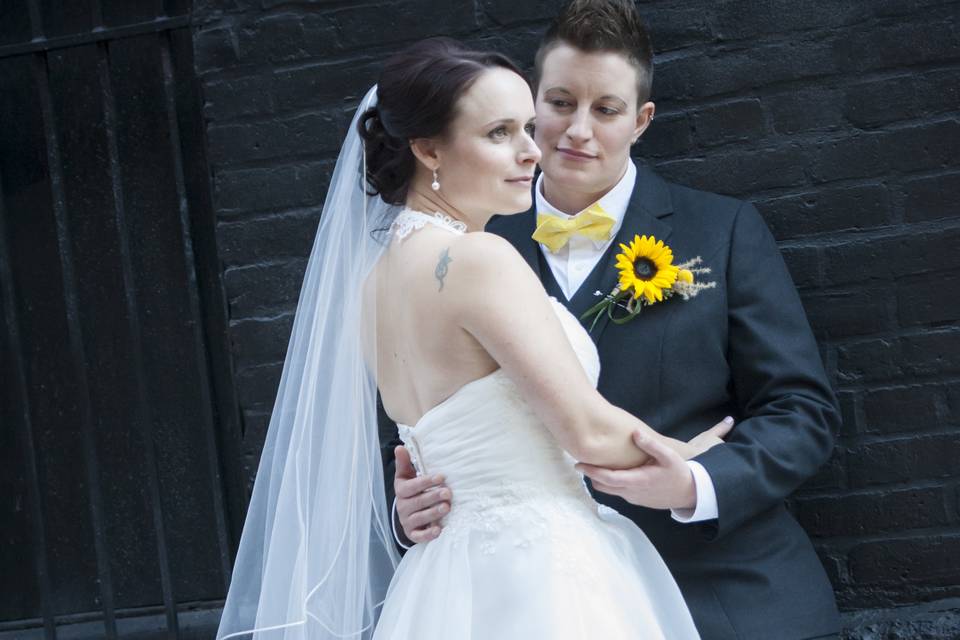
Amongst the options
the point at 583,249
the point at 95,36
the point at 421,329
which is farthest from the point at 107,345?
the point at 421,329

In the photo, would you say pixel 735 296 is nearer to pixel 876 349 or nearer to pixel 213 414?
pixel 876 349

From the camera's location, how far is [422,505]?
2629 mm

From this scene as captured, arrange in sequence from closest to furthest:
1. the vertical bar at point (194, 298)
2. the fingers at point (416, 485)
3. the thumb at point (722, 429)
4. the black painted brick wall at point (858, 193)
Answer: the fingers at point (416, 485)
the thumb at point (722, 429)
the black painted brick wall at point (858, 193)
the vertical bar at point (194, 298)

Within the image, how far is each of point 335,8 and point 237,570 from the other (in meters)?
1.66

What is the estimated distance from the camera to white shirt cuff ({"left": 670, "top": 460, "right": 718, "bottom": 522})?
2668 millimetres

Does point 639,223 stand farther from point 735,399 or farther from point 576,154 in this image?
point 735,399

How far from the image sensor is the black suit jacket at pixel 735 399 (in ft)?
9.21

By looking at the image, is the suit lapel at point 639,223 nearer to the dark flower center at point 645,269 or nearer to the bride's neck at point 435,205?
the dark flower center at point 645,269

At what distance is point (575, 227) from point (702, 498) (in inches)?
30.4

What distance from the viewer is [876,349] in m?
3.37

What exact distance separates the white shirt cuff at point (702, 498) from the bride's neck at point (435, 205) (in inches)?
27.6

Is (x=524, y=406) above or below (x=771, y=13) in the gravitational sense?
below

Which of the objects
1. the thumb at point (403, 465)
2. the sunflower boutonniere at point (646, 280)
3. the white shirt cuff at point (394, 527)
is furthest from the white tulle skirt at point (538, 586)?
the sunflower boutonniere at point (646, 280)

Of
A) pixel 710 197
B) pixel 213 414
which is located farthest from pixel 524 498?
pixel 213 414
